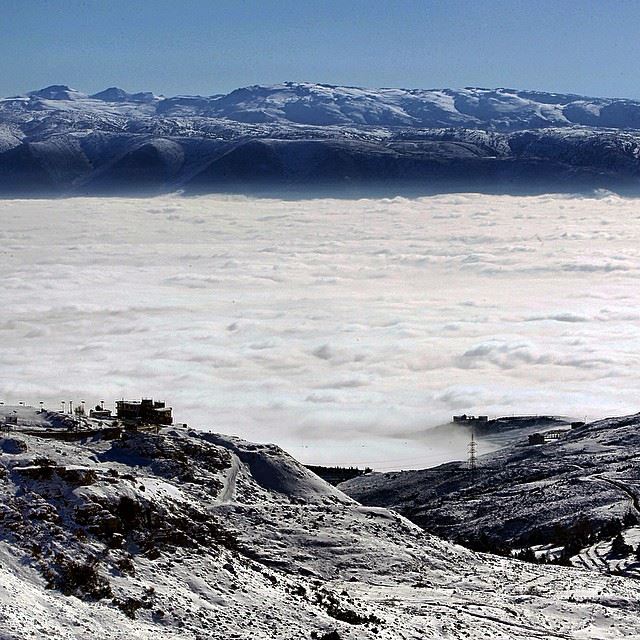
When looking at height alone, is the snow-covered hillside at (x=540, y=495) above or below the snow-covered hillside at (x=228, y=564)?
below

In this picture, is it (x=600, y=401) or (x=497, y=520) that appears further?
(x=600, y=401)

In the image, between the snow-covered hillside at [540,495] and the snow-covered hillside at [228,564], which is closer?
the snow-covered hillside at [228,564]

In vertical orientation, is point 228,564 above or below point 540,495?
above

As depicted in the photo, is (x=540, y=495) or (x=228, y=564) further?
(x=540, y=495)

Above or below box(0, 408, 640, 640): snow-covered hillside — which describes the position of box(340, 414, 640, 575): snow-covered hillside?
below

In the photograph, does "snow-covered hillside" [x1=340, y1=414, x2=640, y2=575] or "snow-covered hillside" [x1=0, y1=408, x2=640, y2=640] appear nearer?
"snow-covered hillside" [x1=0, y1=408, x2=640, y2=640]

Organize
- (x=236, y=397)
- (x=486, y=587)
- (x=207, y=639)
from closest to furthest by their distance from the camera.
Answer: (x=207, y=639)
(x=486, y=587)
(x=236, y=397)

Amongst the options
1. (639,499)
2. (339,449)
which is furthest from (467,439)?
(639,499)

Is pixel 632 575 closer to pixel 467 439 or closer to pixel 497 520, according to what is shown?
pixel 497 520
